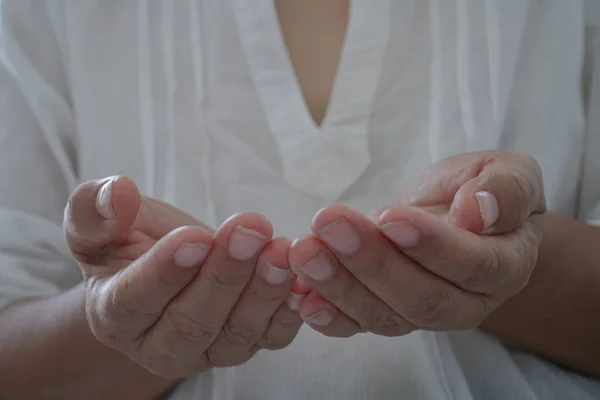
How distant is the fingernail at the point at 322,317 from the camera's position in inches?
11.5

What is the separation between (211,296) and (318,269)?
0.18 feet

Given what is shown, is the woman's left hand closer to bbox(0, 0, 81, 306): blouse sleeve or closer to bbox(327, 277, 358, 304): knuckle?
bbox(327, 277, 358, 304): knuckle

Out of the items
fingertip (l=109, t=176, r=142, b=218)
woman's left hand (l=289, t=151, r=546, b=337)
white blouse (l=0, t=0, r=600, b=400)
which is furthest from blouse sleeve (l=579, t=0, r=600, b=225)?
fingertip (l=109, t=176, r=142, b=218)

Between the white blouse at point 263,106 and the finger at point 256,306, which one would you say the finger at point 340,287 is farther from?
the white blouse at point 263,106

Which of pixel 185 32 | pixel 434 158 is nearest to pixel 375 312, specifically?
pixel 434 158

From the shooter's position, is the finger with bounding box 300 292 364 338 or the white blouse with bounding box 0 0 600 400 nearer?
the finger with bounding box 300 292 364 338

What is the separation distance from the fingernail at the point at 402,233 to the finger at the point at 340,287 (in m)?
0.03

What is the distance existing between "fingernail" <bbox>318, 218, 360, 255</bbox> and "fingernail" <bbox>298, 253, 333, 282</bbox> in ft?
0.04

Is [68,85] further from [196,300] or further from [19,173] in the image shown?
[196,300]

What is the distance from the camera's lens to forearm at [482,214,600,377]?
1.32 ft

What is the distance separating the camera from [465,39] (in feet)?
1.49

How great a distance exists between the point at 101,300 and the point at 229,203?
0.18 meters

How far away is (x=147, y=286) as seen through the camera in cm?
26

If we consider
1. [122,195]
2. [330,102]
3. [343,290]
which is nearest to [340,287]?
[343,290]
